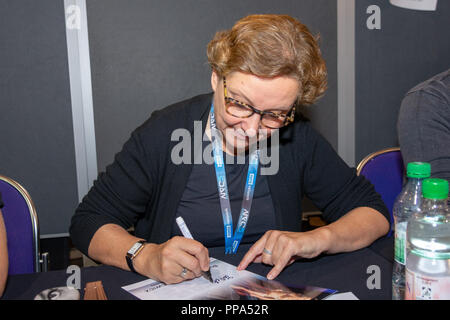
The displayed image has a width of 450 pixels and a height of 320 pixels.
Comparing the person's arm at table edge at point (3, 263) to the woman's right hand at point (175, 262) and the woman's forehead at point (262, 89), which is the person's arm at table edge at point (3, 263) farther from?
the woman's forehead at point (262, 89)

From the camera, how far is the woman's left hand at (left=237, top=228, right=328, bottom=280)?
3.55 ft

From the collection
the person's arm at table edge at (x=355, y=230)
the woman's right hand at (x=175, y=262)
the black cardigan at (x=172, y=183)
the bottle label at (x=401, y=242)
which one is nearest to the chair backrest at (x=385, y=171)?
the black cardigan at (x=172, y=183)

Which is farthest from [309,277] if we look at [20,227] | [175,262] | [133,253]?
[20,227]

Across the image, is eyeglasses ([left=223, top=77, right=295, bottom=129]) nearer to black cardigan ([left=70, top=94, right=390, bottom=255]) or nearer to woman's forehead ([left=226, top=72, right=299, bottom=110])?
woman's forehead ([left=226, top=72, right=299, bottom=110])

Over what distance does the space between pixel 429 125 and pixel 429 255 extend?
0.73 metres

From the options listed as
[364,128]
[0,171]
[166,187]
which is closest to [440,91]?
[166,187]

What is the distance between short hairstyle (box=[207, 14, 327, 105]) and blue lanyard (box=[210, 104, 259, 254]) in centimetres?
26

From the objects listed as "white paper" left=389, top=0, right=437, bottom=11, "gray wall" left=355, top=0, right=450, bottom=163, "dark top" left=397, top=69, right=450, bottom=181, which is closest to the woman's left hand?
"dark top" left=397, top=69, right=450, bottom=181

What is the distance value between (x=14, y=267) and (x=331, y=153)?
1.16 meters

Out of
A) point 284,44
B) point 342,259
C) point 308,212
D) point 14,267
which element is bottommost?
point 308,212

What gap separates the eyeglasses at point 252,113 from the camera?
1.15m

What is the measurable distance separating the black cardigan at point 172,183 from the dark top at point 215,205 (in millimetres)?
32

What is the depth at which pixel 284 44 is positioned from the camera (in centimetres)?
114

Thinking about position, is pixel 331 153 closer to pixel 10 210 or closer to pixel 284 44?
pixel 284 44
